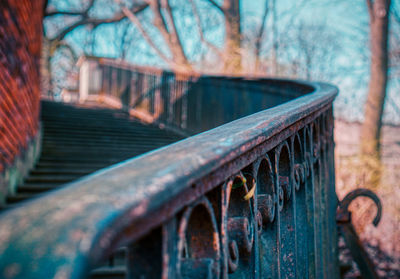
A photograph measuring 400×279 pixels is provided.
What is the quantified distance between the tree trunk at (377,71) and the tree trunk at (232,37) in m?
3.49

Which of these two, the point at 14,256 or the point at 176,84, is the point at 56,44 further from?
the point at 14,256

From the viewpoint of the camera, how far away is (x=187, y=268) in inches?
33.1

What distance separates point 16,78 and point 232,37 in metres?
8.32

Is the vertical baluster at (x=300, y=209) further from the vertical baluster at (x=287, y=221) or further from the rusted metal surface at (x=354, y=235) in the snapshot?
the rusted metal surface at (x=354, y=235)

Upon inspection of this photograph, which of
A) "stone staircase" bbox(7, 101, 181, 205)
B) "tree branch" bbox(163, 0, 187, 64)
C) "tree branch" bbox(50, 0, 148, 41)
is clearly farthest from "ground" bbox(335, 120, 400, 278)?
"tree branch" bbox(50, 0, 148, 41)

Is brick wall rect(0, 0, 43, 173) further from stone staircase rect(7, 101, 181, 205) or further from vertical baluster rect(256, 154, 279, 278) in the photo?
vertical baluster rect(256, 154, 279, 278)

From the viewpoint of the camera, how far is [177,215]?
79 centimetres

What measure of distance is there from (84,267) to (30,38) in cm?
602

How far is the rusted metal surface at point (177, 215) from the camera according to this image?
1.53 feet

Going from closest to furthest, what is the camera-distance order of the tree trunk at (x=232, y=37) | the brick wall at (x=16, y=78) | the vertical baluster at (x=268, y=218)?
the vertical baluster at (x=268, y=218) < the brick wall at (x=16, y=78) < the tree trunk at (x=232, y=37)

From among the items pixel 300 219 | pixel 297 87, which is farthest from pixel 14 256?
pixel 297 87

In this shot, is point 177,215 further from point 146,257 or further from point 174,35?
point 174,35

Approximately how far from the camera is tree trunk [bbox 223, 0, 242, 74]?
37.6ft

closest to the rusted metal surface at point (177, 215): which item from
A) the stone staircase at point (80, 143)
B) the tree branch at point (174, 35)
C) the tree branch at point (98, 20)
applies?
the stone staircase at point (80, 143)
